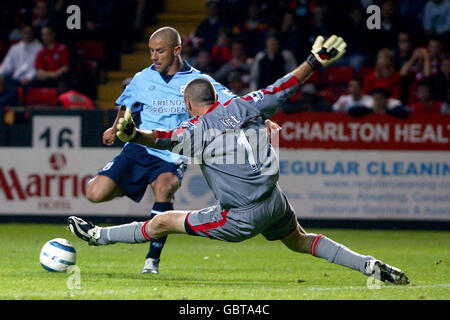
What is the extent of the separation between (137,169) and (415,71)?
25.8 ft

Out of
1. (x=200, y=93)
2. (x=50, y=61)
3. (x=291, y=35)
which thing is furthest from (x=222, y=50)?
(x=200, y=93)

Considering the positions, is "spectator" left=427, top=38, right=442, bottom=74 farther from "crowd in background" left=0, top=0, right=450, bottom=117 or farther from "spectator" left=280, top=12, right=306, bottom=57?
"spectator" left=280, top=12, right=306, bottom=57

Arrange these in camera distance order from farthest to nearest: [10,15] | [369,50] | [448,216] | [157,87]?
[10,15], [369,50], [448,216], [157,87]

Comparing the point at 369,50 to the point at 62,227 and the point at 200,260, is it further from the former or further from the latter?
the point at 200,260

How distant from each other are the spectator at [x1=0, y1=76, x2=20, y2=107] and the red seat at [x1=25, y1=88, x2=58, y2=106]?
1.32ft

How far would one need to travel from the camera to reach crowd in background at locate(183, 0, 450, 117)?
14.6 meters

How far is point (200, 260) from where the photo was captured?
9.76 metres

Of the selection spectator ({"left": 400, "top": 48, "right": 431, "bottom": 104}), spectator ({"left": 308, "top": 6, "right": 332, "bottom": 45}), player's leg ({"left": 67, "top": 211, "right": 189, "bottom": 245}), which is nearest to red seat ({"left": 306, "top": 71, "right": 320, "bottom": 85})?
spectator ({"left": 308, "top": 6, "right": 332, "bottom": 45})

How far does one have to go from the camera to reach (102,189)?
8.52 metres

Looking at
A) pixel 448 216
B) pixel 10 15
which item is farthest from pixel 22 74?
pixel 448 216

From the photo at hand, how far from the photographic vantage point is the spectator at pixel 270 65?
15.0 m

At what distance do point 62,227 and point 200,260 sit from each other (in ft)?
13.7

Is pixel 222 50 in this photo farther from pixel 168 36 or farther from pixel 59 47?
pixel 168 36
